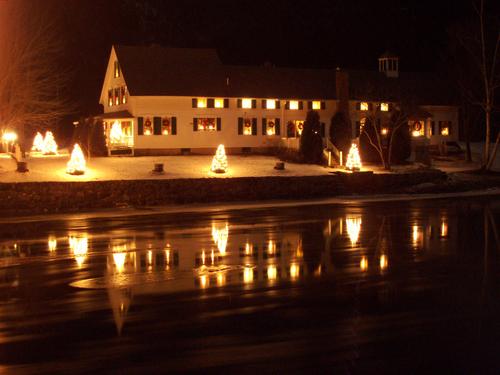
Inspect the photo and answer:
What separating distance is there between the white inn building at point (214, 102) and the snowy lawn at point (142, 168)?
9.78 feet

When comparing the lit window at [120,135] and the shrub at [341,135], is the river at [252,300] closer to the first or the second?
the lit window at [120,135]

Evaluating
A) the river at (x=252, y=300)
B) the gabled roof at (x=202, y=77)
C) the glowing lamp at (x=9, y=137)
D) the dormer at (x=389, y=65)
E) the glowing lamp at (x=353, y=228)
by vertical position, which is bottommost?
the river at (x=252, y=300)

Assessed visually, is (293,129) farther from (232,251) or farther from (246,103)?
(232,251)

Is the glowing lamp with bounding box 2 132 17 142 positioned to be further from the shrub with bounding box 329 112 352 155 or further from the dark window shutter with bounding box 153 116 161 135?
the shrub with bounding box 329 112 352 155

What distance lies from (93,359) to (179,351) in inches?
40.5

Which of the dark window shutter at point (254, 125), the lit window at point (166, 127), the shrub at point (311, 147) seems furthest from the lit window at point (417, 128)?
the lit window at point (166, 127)

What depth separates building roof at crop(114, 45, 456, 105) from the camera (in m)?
47.5

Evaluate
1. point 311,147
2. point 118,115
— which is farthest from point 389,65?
point 118,115

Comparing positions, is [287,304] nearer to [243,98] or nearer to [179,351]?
[179,351]

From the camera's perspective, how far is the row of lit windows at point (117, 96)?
48469 mm

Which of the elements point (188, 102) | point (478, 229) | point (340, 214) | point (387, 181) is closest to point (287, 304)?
point (478, 229)

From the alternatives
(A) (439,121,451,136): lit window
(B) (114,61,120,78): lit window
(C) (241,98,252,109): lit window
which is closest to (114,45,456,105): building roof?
(C) (241,98,252,109): lit window

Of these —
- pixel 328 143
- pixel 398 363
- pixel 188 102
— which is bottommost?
pixel 398 363

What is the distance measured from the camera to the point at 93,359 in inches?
319
